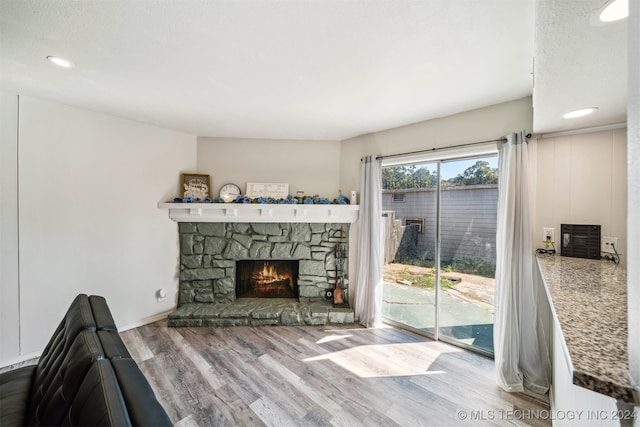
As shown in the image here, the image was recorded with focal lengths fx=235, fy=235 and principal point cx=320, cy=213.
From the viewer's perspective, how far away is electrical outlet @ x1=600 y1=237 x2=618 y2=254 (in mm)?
1716

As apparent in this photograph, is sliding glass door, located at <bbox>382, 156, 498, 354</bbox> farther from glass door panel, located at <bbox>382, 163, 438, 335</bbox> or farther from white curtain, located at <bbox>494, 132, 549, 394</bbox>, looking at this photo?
white curtain, located at <bbox>494, 132, 549, 394</bbox>

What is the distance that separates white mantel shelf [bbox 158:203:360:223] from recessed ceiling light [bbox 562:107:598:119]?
2070 millimetres

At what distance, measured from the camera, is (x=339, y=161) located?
3494 millimetres

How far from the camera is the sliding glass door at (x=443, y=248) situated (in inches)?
97.0

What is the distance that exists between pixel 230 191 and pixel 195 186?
48cm

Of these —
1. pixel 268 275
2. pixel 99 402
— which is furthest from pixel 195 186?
pixel 99 402

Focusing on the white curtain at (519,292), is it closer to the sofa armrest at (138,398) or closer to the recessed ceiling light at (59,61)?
the sofa armrest at (138,398)

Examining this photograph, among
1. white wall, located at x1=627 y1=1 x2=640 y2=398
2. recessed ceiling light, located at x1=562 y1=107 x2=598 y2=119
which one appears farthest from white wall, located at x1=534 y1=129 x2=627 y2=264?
white wall, located at x1=627 y1=1 x2=640 y2=398

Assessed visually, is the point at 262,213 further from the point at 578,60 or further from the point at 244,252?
the point at 578,60

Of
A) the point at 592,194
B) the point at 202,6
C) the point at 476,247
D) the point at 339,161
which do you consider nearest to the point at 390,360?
the point at 476,247

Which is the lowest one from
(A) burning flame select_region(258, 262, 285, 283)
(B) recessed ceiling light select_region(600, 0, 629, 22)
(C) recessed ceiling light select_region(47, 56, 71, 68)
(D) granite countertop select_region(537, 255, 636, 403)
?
(A) burning flame select_region(258, 262, 285, 283)

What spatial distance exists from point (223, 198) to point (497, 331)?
3.47 meters

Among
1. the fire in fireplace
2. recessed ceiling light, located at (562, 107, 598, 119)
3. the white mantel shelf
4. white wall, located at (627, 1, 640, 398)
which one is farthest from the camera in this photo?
the fire in fireplace

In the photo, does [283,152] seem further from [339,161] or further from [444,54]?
[444,54]
